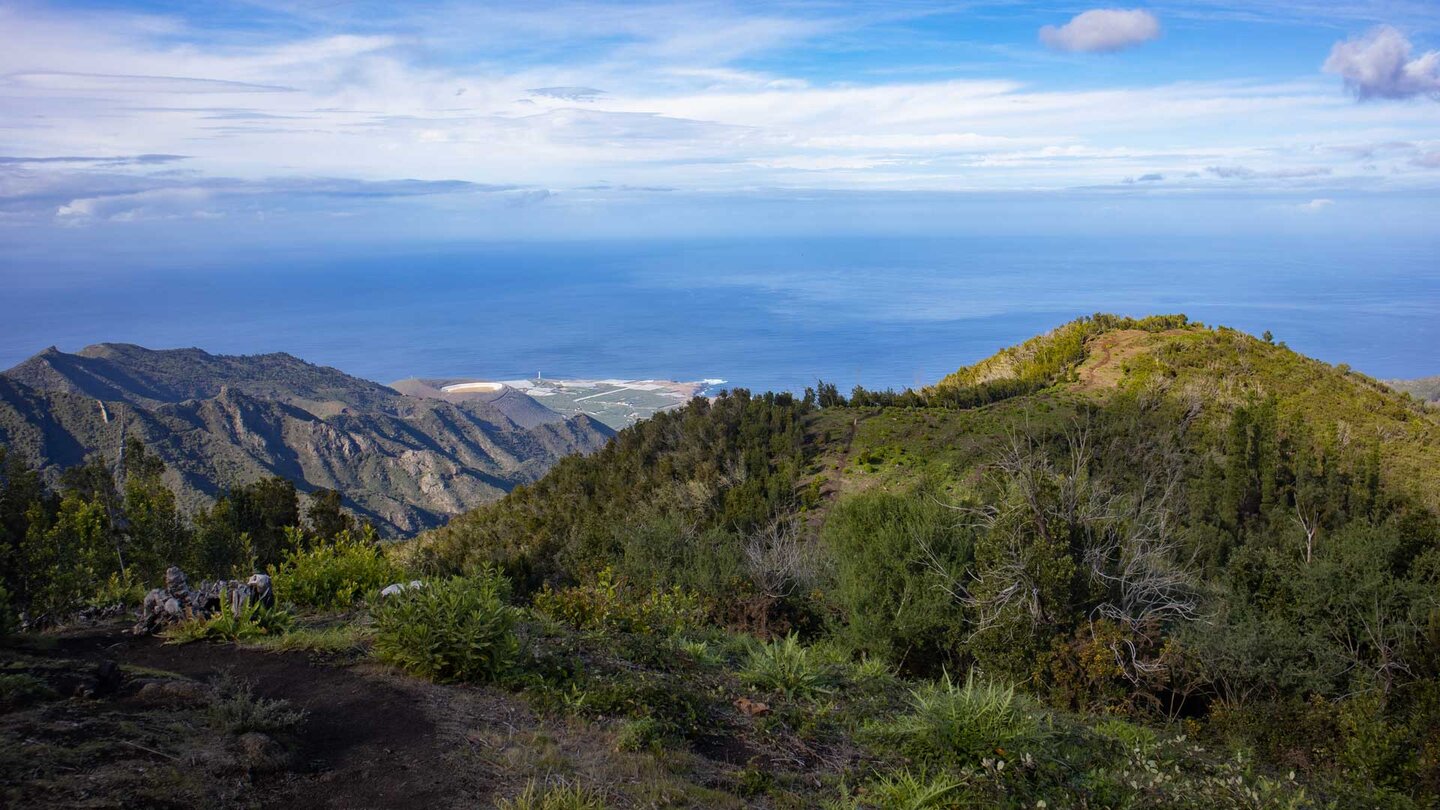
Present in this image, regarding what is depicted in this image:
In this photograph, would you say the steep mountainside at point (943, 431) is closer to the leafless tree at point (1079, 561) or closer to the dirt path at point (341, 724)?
the leafless tree at point (1079, 561)

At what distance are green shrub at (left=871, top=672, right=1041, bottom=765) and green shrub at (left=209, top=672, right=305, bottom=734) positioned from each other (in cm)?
404

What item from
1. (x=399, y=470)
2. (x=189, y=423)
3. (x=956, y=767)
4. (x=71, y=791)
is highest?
(x=71, y=791)

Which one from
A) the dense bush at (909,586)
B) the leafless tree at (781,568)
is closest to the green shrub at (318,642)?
the leafless tree at (781,568)

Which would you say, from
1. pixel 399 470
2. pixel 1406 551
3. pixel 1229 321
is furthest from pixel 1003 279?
pixel 1406 551

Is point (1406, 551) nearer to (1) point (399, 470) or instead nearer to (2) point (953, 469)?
(2) point (953, 469)

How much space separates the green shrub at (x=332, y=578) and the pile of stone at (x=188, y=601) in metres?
0.96

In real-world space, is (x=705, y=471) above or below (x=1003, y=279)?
below

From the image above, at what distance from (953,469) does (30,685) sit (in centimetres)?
2102

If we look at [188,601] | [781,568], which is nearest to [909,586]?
[781,568]

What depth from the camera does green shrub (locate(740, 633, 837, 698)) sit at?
23.6 feet

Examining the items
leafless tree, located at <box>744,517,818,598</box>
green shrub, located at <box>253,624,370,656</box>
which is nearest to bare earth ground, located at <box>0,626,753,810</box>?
green shrub, located at <box>253,624,370,656</box>

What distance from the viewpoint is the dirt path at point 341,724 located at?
4629mm

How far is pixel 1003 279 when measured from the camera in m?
181

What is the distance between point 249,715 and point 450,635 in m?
1.53
